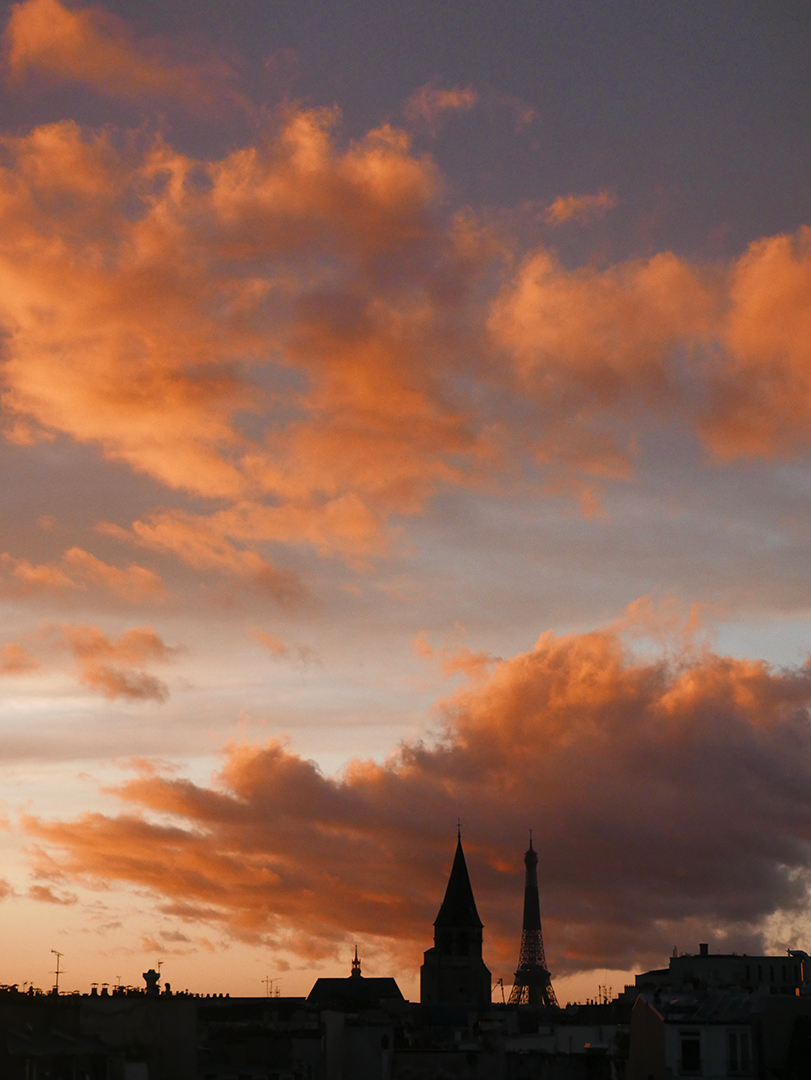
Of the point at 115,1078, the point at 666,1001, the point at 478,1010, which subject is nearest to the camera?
the point at 115,1078

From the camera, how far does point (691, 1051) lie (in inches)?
2677

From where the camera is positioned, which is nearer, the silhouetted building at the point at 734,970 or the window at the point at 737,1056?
the window at the point at 737,1056

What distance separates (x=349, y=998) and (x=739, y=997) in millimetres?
131250

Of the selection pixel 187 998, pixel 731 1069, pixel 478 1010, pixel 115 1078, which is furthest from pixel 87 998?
pixel 478 1010

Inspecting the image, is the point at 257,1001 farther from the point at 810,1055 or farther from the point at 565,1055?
the point at 810,1055

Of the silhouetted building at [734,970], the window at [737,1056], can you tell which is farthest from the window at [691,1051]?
the silhouetted building at [734,970]

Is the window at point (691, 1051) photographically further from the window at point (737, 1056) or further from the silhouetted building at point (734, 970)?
the silhouetted building at point (734, 970)

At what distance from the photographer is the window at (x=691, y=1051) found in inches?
2660

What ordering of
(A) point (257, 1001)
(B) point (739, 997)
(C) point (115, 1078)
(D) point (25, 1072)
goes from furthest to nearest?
(A) point (257, 1001) < (B) point (739, 997) < (C) point (115, 1078) < (D) point (25, 1072)

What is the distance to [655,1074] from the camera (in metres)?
69.3

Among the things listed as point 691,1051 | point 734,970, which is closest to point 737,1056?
point 691,1051

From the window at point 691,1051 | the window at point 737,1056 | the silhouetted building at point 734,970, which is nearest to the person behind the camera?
the window at point 737,1056

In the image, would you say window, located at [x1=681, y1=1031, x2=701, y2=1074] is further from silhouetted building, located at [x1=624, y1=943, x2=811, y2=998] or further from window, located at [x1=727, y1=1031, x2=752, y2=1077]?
silhouetted building, located at [x1=624, y1=943, x2=811, y2=998]

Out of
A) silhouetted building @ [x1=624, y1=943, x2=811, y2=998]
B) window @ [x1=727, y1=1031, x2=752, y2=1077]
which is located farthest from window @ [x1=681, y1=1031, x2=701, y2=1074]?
silhouetted building @ [x1=624, y1=943, x2=811, y2=998]
